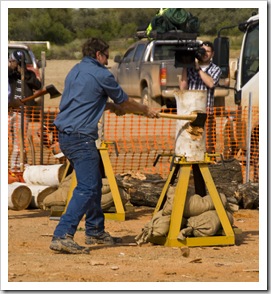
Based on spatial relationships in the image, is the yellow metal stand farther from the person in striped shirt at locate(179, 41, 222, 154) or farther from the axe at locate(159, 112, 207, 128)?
the person in striped shirt at locate(179, 41, 222, 154)

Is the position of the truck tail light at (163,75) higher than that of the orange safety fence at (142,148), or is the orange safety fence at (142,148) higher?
the truck tail light at (163,75)

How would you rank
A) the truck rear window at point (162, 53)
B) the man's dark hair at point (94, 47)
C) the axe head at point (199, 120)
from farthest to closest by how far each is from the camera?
the truck rear window at point (162, 53), the axe head at point (199, 120), the man's dark hair at point (94, 47)

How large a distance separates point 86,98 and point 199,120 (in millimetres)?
1289

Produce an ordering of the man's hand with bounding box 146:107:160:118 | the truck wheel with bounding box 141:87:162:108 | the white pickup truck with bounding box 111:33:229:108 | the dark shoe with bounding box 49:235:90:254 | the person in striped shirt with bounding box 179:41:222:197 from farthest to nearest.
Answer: the truck wheel with bounding box 141:87:162:108
the white pickup truck with bounding box 111:33:229:108
the person in striped shirt with bounding box 179:41:222:197
the man's hand with bounding box 146:107:160:118
the dark shoe with bounding box 49:235:90:254

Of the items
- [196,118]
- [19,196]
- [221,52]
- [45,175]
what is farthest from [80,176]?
[221,52]

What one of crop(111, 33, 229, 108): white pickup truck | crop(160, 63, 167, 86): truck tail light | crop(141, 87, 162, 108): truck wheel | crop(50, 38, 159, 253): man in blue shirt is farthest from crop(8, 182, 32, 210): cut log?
crop(160, 63, 167, 86): truck tail light

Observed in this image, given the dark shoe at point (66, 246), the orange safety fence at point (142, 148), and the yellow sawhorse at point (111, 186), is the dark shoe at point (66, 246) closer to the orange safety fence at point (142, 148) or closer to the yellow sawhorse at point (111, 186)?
the yellow sawhorse at point (111, 186)

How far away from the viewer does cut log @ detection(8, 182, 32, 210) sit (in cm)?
1259

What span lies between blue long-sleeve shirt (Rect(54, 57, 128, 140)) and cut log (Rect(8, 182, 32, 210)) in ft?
11.2

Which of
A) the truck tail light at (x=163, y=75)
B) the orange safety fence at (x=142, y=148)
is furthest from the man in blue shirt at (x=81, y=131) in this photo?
the truck tail light at (x=163, y=75)

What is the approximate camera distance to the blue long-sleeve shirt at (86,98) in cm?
923

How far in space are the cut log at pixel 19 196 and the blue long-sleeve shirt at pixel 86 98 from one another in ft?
11.2

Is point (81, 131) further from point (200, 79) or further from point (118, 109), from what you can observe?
point (200, 79)

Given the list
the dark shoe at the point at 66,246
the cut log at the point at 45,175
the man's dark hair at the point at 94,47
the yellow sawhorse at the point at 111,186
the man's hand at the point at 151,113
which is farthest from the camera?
the cut log at the point at 45,175
